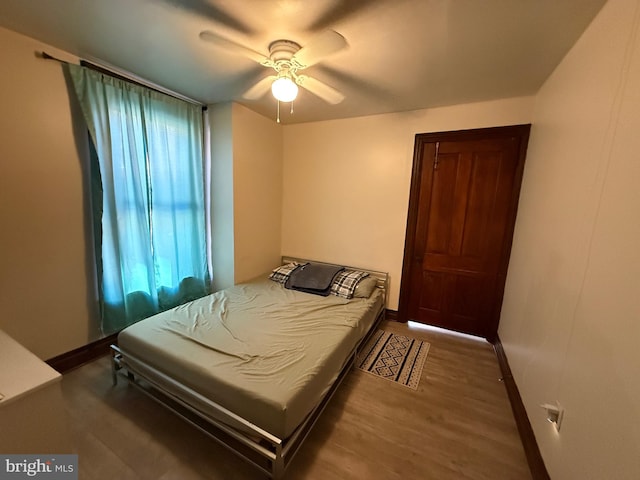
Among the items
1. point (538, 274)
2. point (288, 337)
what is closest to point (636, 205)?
point (538, 274)

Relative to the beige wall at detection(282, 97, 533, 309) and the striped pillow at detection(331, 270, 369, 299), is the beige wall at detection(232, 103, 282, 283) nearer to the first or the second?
the beige wall at detection(282, 97, 533, 309)

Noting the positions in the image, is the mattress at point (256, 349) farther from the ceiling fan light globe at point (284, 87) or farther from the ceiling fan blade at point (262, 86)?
the ceiling fan blade at point (262, 86)

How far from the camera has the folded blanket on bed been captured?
9.28ft

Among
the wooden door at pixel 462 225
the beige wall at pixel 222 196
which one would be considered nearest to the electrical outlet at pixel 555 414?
the wooden door at pixel 462 225

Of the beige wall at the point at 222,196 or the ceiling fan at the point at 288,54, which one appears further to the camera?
the beige wall at the point at 222,196

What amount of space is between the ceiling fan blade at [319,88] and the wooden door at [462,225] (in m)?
1.13

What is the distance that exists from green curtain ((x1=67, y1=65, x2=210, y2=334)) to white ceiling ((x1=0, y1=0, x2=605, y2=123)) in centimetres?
30

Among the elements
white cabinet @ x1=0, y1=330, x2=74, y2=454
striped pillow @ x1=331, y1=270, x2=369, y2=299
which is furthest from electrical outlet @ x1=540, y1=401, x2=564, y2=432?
white cabinet @ x1=0, y1=330, x2=74, y2=454

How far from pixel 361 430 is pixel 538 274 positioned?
5.28 ft

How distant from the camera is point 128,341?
177cm

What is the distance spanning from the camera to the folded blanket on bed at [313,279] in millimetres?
2828

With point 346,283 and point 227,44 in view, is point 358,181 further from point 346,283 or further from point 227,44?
point 227,44

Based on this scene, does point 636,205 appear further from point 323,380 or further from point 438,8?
point 323,380

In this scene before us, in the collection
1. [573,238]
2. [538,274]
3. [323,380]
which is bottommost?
[323,380]
